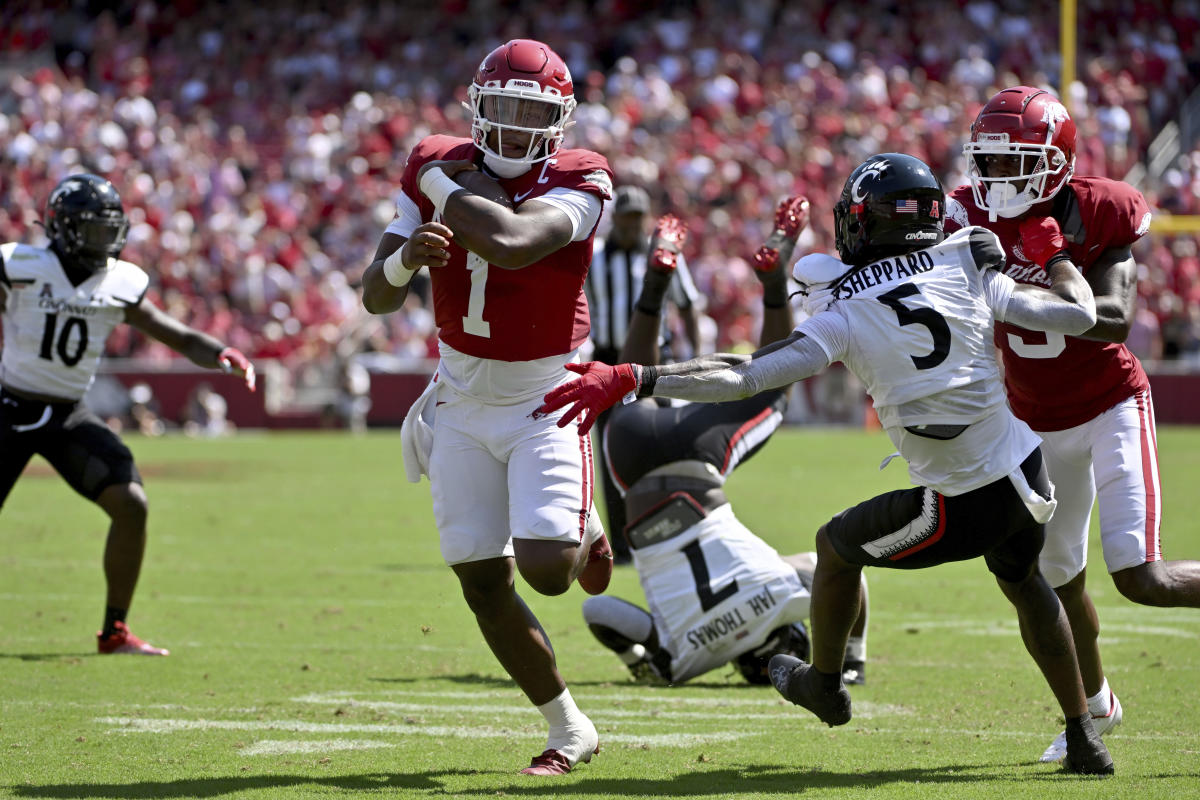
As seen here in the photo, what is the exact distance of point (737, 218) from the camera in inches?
837

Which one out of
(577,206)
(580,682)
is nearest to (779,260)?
(577,206)

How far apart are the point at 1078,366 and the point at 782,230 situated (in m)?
1.12

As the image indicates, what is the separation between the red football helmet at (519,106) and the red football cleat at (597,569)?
1119 mm

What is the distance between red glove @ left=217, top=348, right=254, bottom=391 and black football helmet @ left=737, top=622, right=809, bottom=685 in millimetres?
2287

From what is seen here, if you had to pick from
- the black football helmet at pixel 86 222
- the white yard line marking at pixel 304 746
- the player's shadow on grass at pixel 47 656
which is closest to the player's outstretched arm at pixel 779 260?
the white yard line marking at pixel 304 746

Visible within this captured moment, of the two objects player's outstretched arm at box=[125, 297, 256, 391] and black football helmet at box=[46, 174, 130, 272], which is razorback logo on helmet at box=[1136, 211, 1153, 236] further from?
black football helmet at box=[46, 174, 130, 272]

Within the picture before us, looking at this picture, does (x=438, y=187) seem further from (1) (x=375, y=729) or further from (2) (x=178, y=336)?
(2) (x=178, y=336)

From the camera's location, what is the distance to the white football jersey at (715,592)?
5504 millimetres

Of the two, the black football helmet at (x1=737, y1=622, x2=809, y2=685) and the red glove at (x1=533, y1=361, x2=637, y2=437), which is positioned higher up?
the red glove at (x1=533, y1=361, x2=637, y2=437)

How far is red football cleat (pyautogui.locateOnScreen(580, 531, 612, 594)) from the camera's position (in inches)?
180

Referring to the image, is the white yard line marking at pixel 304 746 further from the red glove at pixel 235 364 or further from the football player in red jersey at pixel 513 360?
the red glove at pixel 235 364

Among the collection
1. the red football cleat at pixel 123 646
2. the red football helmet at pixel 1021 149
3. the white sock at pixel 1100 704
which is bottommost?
the red football cleat at pixel 123 646

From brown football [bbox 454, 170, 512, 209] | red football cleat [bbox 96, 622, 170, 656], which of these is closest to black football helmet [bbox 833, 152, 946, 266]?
brown football [bbox 454, 170, 512, 209]

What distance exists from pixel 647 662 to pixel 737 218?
15973 millimetres
